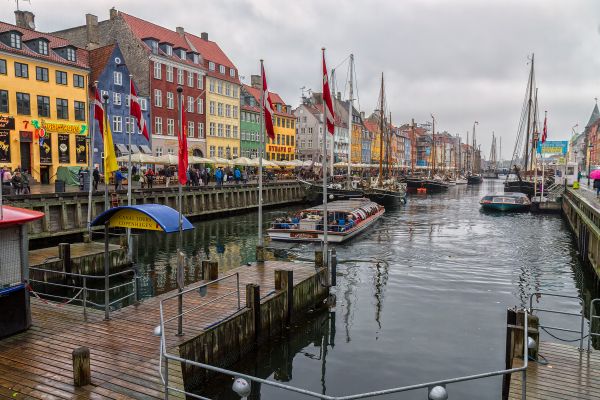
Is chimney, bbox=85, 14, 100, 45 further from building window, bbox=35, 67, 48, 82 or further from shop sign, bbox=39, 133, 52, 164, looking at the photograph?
shop sign, bbox=39, 133, 52, 164

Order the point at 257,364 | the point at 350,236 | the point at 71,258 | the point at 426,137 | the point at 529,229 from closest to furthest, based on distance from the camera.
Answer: the point at 257,364 → the point at 71,258 → the point at 350,236 → the point at 529,229 → the point at 426,137

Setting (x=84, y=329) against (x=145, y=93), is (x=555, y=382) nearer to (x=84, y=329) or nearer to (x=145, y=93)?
(x=84, y=329)

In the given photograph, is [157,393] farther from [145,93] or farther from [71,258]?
[145,93]

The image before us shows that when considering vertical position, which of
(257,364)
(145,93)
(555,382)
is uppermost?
(145,93)

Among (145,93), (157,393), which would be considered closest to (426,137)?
(145,93)

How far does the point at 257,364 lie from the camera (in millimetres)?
13242

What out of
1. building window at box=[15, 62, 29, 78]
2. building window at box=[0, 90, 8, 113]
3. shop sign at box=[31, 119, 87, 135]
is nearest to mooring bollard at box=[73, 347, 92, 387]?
building window at box=[0, 90, 8, 113]

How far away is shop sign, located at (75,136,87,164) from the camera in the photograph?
4997 centimetres

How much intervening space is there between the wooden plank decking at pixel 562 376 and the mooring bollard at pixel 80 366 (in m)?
7.56

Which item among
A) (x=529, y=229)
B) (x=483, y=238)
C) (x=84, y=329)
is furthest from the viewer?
(x=529, y=229)

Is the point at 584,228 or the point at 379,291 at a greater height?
Answer: the point at 584,228

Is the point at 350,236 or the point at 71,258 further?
the point at 350,236

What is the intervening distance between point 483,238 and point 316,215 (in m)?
12.5

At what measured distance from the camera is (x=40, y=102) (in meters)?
46.5
